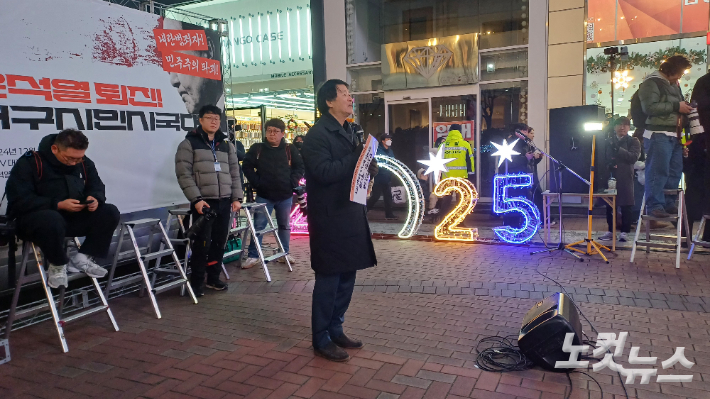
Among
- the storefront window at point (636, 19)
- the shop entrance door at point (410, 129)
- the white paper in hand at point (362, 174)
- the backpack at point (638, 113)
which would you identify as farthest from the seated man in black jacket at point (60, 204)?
the storefront window at point (636, 19)

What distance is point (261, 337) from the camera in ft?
14.3

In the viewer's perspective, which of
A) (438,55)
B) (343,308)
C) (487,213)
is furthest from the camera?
(438,55)

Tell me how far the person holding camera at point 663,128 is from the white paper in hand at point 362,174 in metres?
4.91

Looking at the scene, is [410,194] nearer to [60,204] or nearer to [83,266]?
[83,266]

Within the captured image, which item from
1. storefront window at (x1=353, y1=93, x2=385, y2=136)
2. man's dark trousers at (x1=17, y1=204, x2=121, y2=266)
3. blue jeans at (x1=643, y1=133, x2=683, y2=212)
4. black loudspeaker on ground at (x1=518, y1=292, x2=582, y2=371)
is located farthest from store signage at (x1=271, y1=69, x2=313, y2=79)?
black loudspeaker on ground at (x1=518, y1=292, x2=582, y2=371)

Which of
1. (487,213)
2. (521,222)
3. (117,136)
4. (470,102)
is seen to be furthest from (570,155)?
(117,136)

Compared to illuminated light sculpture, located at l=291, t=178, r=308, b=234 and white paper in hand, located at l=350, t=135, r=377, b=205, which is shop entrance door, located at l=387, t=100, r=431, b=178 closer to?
illuminated light sculpture, located at l=291, t=178, r=308, b=234

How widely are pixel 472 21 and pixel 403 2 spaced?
2.18 metres

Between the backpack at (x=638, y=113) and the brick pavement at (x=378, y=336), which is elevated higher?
the backpack at (x=638, y=113)

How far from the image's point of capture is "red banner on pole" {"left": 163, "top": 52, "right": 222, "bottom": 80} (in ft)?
20.8

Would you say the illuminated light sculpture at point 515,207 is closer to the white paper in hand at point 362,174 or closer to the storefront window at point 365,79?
the white paper in hand at point 362,174

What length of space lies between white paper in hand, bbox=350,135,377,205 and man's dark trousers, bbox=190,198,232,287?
260cm

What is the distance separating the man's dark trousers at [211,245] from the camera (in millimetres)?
5582

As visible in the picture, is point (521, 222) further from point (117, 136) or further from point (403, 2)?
point (403, 2)
